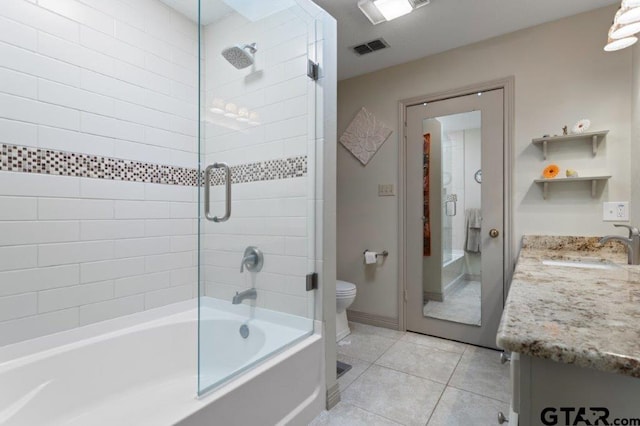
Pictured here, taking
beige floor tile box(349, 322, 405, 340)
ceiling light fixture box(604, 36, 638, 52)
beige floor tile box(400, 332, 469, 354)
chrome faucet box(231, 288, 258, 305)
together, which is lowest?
beige floor tile box(349, 322, 405, 340)

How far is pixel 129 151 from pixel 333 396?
6.01ft

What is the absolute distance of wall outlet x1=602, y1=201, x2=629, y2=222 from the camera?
6.43 ft

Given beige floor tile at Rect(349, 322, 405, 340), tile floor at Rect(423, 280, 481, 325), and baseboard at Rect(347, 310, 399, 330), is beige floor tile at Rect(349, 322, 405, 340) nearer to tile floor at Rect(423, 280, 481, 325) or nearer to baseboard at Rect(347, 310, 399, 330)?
baseboard at Rect(347, 310, 399, 330)

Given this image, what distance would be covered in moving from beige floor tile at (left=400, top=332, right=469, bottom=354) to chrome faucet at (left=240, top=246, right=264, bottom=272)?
5.14 feet

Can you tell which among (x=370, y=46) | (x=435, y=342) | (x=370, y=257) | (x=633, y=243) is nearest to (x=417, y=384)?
(x=435, y=342)

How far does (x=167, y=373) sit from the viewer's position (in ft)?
5.80

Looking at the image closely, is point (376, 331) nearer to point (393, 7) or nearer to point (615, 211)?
point (615, 211)

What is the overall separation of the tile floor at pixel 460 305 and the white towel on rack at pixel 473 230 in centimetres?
28

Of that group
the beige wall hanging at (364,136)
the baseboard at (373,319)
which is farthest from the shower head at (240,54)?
the baseboard at (373,319)

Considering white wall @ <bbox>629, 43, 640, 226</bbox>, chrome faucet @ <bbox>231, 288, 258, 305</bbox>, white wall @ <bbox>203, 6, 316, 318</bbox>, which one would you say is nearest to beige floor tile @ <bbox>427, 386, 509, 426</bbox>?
white wall @ <bbox>203, 6, 316, 318</bbox>

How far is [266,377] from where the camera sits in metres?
1.36

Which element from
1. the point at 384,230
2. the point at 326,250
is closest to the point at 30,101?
the point at 326,250

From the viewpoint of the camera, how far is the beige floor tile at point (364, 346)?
2340 mm

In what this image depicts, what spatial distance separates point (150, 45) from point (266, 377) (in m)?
2.03
